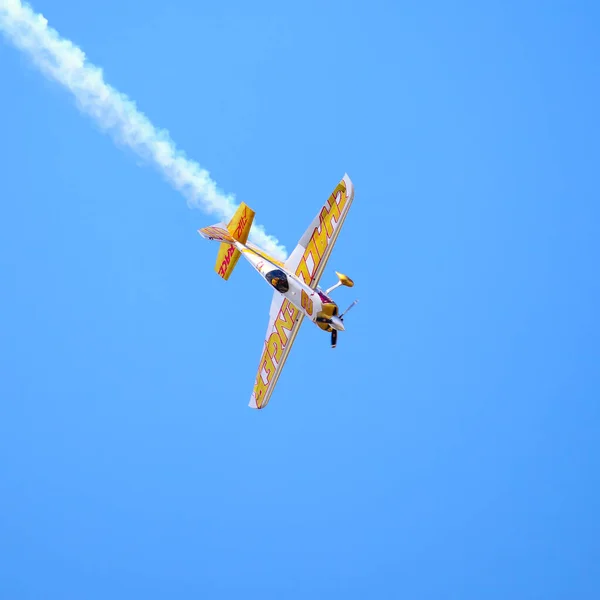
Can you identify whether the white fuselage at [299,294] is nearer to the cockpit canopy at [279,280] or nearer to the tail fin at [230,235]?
the cockpit canopy at [279,280]

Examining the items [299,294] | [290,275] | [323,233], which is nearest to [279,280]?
[290,275]

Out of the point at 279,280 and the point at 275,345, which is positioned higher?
the point at 279,280

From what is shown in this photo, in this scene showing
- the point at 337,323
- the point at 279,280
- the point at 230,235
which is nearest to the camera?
the point at 337,323

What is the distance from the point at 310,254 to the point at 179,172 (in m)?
6.95

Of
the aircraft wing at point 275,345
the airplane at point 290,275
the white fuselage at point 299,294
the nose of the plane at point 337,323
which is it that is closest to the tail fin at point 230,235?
the airplane at point 290,275

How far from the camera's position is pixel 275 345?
4284 cm

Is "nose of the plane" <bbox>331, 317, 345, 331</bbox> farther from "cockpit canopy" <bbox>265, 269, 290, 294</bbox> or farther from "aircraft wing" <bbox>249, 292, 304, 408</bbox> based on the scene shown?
"cockpit canopy" <bbox>265, 269, 290, 294</bbox>

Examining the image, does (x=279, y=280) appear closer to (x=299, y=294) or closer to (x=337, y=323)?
(x=299, y=294)

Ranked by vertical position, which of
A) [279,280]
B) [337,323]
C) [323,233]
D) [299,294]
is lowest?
[337,323]

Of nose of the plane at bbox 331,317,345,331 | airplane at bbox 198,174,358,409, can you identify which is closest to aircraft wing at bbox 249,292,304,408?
airplane at bbox 198,174,358,409

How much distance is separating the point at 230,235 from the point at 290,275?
4272mm

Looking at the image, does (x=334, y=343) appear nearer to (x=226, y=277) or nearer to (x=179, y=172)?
(x=226, y=277)

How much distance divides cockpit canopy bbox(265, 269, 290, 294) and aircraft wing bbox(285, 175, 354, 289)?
629 millimetres

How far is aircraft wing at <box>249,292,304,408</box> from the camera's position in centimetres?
4216
